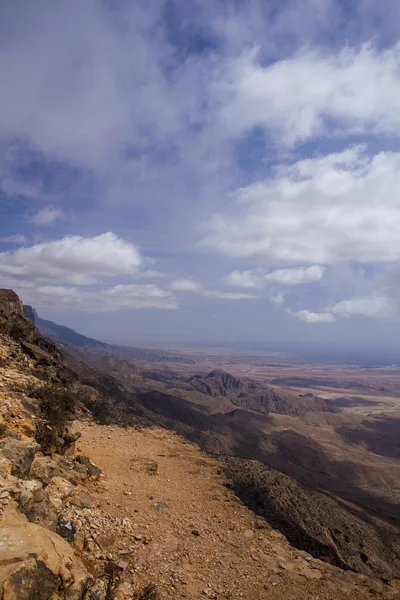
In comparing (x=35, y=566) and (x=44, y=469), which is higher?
(x=35, y=566)

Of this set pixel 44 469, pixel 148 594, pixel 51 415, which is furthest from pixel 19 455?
pixel 51 415

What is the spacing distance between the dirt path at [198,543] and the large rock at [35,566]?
2.51 meters

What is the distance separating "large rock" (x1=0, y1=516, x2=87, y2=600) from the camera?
17.1 ft

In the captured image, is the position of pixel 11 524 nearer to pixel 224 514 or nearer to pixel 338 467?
pixel 224 514

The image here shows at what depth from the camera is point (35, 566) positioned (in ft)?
18.1

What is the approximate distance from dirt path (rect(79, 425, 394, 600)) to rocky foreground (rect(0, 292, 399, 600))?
0.12 feet

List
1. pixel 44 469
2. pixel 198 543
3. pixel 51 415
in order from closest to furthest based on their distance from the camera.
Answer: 1. pixel 44 469
2. pixel 198 543
3. pixel 51 415

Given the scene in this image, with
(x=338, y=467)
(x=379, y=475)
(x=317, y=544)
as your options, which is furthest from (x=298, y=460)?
(x=317, y=544)

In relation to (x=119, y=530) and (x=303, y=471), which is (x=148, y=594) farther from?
(x=303, y=471)

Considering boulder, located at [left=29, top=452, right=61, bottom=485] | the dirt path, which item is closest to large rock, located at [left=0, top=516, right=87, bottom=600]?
the dirt path

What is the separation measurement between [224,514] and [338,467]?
52402 millimetres

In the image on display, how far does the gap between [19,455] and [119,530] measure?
338cm

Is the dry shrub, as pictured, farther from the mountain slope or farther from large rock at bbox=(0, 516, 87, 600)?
the mountain slope

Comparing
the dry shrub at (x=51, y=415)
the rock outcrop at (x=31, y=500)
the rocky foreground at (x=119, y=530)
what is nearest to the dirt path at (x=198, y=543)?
the rocky foreground at (x=119, y=530)
